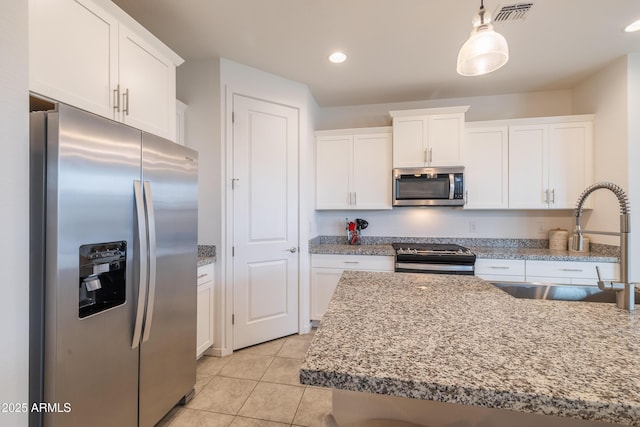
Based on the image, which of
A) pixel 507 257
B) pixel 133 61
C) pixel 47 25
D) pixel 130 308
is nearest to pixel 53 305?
pixel 130 308

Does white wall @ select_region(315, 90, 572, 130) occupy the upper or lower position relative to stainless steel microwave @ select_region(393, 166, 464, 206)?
upper

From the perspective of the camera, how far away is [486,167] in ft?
9.87

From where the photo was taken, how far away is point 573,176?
112 inches

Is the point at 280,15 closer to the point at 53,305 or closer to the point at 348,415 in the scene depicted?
the point at 53,305

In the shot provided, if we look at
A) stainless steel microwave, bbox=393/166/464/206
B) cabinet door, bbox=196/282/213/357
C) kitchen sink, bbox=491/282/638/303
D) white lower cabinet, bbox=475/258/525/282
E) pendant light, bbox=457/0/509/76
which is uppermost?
pendant light, bbox=457/0/509/76

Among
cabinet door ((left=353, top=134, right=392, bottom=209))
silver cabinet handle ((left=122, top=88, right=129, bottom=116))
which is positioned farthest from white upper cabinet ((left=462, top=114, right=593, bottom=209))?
silver cabinet handle ((left=122, top=88, right=129, bottom=116))

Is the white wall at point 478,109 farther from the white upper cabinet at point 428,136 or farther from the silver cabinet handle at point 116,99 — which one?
the silver cabinet handle at point 116,99

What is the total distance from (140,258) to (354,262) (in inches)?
79.9

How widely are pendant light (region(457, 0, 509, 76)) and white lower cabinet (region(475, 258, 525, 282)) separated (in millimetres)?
1936

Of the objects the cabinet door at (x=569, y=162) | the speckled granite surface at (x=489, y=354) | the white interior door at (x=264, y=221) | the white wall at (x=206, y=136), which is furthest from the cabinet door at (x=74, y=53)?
the cabinet door at (x=569, y=162)

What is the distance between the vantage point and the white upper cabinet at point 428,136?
2971 millimetres

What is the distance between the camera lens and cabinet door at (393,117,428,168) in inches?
119

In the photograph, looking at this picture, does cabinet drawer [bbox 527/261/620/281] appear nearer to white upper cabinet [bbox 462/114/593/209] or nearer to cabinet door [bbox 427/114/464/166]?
white upper cabinet [bbox 462/114/593/209]

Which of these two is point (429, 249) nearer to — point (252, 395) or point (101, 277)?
point (252, 395)
